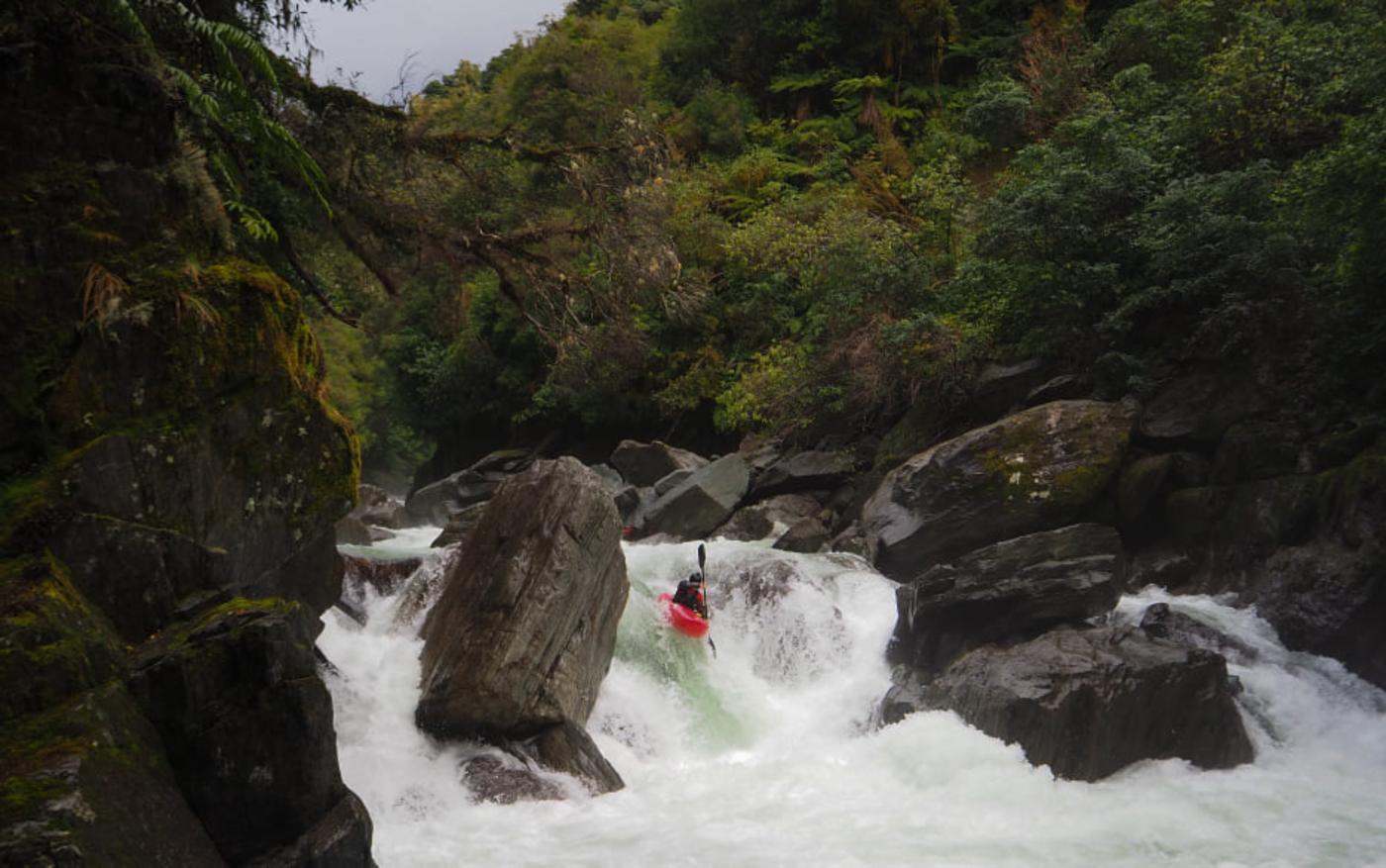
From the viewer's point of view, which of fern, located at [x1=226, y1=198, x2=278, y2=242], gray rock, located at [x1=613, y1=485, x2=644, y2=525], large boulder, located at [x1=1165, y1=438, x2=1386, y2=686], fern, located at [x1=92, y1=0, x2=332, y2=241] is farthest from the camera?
gray rock, located at [x1=613, y1=485, x2=644, y2=525]

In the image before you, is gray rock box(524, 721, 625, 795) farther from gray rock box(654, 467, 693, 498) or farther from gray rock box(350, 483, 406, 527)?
gray rock box(350, 483, 406, 527)

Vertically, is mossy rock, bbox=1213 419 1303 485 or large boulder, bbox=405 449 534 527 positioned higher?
mossy rock, bbox=1213 419 1303 485

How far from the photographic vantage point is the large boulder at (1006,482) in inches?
488

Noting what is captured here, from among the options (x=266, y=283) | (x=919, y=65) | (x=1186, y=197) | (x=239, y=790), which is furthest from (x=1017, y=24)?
(x=239, y=790)

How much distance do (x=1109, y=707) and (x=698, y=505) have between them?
897cm

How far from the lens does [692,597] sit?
11703mm

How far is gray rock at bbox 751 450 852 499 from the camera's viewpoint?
17.1 metres

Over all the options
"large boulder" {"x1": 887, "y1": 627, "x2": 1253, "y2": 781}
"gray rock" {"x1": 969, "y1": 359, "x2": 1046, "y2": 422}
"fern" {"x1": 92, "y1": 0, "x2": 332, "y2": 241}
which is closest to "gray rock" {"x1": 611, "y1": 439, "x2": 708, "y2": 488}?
"gray rock" {"x1": 969, "y1": 359, "x2": 1046, "y2": 422}

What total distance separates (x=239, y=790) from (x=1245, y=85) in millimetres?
15382

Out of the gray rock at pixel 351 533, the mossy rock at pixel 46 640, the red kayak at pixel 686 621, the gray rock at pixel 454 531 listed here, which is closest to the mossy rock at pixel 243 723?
the mossy rock at pixel 46 640

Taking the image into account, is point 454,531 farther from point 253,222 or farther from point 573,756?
point 253,222

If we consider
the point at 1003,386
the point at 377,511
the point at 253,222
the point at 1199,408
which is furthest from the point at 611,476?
the point at 253,222

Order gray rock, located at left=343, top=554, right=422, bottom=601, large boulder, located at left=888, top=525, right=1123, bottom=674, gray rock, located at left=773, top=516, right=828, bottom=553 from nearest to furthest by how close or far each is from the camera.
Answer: large boulder, located at left=888, top=525, right=1123, bottom=674 < gray rock, located at left=343, top=554, right=422, bottom=601 < gray rock, located at left=773, top=516, right=828, bottom=553

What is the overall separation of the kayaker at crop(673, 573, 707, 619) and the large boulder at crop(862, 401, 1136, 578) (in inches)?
114
